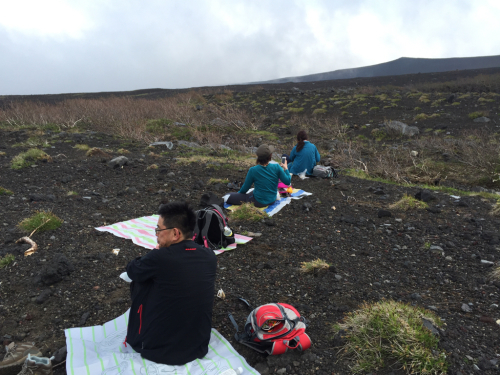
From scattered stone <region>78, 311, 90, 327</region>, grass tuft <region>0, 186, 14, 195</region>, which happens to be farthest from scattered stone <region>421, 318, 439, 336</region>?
grass tuft <region>0, 186, 14, 195</region>

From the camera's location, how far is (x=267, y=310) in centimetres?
249

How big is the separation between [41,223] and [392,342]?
171 inches

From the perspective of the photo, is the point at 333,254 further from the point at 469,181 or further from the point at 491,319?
the point at 469,181

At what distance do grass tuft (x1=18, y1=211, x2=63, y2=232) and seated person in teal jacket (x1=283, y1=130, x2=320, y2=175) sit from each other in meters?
5.13

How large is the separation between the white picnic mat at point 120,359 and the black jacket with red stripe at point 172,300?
0.19ft

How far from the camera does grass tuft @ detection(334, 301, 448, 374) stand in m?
2.12

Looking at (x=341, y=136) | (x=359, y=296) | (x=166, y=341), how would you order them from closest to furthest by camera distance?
(x=166, y=341) → (x=359, y=296) → (x=341, y=136)

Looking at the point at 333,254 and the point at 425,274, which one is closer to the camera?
the point at 425,274

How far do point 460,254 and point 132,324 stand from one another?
375 centimetres

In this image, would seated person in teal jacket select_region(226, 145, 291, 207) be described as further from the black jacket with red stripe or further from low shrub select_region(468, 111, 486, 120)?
low shrub select_region(468, 111, 486, 120)

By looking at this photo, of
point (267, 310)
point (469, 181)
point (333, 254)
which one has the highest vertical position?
point (267, 310)

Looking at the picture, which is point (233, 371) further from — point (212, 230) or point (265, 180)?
point (265, 180)

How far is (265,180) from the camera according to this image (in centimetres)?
551

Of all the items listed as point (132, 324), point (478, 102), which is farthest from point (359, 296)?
point (478, 102)
